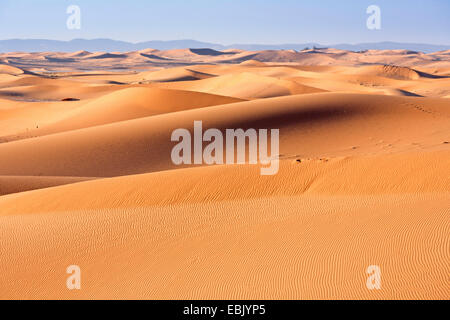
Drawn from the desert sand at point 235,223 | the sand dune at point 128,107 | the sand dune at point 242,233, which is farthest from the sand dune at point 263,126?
the sand dune at point 128,107

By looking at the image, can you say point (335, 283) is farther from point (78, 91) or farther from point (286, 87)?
point (78, 91)

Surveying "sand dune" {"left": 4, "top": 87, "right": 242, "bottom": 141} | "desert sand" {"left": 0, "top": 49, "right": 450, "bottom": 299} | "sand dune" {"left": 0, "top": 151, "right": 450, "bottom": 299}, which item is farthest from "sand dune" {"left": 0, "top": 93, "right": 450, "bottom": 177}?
"sand dune" {"left": 4, "top": 87, "right": 242, "bottom": 141}

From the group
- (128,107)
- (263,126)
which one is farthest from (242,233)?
(128,107)

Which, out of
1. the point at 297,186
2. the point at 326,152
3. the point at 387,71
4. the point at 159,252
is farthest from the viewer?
the point at 387,71

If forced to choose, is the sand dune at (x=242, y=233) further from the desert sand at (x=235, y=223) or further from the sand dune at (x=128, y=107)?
the sand dune at (x=128, y=107)

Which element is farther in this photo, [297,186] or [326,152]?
[326,152]

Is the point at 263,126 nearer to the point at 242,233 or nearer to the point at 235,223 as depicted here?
the point at 235,223

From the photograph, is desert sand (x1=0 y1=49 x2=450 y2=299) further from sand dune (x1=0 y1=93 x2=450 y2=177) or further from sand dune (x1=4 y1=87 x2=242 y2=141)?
sand dune (x1=4 y1=87 x2=242 y2=141)

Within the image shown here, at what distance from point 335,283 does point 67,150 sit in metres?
14.5

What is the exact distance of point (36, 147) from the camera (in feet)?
60.3

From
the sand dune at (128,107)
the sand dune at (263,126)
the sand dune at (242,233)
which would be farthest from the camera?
the sand dune at (128,107)

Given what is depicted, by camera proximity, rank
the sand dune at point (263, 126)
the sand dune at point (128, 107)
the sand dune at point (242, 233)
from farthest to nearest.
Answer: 1. the sand dune at point (128, 107)
2. the sand dune at point (263, 126)
3. the sand dune at point (242, 233)
